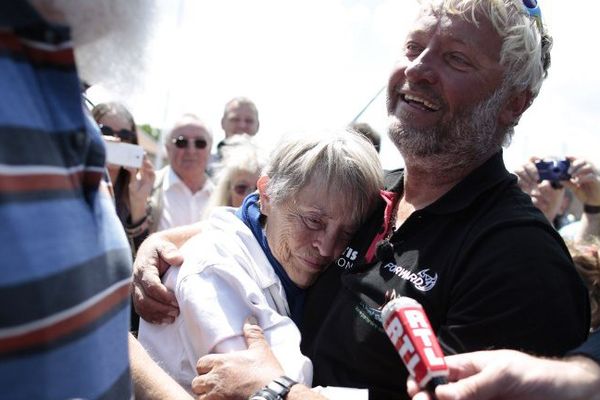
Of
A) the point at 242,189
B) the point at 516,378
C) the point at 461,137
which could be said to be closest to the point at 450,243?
the point at 461,137

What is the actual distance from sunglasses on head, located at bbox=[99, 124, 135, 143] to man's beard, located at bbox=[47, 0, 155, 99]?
3.14 m

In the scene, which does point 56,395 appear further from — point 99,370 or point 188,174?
point 188,174

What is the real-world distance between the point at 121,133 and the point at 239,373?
270 centimetres

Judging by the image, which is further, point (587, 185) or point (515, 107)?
point (587, 185)

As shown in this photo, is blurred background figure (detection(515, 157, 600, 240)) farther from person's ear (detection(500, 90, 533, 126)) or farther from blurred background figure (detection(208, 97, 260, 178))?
blurred background figure (detection(208, 97, 260, 178))

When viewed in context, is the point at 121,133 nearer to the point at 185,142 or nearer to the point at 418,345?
the point at 185,142

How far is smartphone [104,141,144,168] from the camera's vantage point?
12.1 feet

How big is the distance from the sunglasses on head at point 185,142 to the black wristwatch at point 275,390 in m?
3.31

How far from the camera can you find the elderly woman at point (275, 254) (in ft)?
6.07

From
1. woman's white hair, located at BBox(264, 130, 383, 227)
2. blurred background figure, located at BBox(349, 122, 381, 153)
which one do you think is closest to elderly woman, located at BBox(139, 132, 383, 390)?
woman's white hair, located at BBox(264, 130, 383, 227)

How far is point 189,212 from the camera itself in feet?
15.1

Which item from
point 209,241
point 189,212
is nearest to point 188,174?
point 189,212

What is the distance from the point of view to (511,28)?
204 centimetres

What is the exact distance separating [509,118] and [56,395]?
196cm
